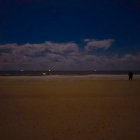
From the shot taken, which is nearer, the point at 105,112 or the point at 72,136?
the point at 72,136

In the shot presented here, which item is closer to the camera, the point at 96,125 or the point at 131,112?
the point at 96,125

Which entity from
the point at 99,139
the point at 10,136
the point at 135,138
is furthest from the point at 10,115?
the point at 135,138

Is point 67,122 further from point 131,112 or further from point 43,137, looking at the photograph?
point 131,112

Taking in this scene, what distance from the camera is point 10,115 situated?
7273 mm

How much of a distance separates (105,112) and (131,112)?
1.21 m

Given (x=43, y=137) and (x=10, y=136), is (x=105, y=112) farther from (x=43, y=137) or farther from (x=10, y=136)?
(x=10, y=136)

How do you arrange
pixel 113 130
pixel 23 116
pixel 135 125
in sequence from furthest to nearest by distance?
pixel 23 116 < pixel 135 125 < pixel 113 130

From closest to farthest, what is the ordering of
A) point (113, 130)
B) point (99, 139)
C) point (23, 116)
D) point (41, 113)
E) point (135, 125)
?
1. point (99, 139)
2. point (113, 130)
3. point (135, 125)
4. point (23, 116)
5. point (41, 113)

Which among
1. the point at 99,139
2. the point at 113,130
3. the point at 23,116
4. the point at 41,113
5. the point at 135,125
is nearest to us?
the point at 99,139

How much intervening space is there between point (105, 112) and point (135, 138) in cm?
276

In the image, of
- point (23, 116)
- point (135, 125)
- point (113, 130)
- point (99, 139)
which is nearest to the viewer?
point (99, 139)

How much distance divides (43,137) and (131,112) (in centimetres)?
453

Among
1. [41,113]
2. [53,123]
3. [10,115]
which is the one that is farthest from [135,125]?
[10,115]

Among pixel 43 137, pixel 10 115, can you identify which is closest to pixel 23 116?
pixel 10 115
